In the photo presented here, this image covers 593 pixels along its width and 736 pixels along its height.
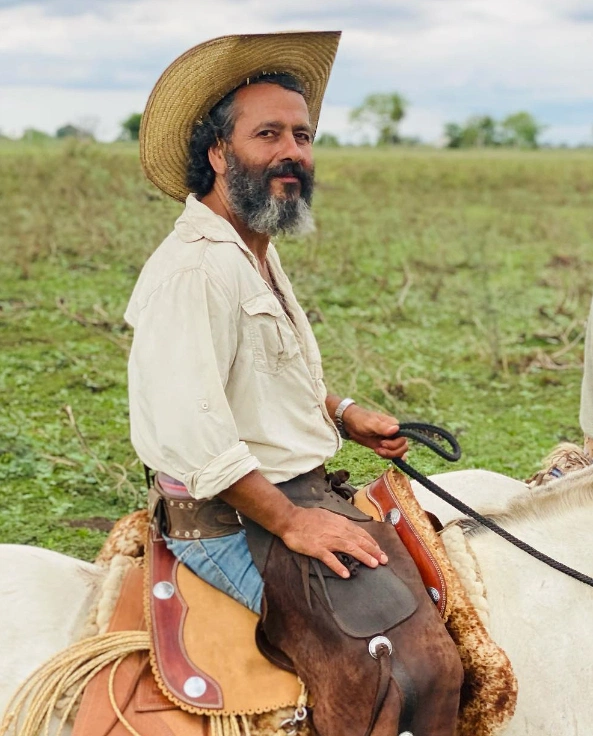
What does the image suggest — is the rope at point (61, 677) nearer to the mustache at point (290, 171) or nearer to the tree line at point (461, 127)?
the mustache at point (290, 171)

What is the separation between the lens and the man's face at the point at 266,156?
259 centimetres

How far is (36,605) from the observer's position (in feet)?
8.30

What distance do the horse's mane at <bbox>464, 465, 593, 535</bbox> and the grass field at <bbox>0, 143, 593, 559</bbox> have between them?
2.03 ft

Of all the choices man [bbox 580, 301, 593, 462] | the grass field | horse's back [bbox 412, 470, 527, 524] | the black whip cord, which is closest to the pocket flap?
the black whip cord

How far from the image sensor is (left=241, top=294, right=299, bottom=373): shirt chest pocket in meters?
2.42

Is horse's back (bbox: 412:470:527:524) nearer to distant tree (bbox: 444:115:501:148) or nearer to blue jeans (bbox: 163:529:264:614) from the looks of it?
blue jeans (bbox: 163:529:264:614)

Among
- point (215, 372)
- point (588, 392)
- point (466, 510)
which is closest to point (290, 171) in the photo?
point (215, 372)

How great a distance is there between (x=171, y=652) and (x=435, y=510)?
1234 millimetres

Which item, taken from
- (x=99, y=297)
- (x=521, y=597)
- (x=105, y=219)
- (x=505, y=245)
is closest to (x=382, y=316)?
(x=99, y=297)

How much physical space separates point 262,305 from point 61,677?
1.12 meters

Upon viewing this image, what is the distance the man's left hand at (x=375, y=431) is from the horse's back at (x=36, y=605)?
3.11 ft

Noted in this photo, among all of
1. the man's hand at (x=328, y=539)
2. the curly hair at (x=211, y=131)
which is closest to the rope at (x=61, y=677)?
the man's hand at (x=328, y=539)

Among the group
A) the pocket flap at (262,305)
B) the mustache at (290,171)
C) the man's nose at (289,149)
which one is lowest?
the pocket flap at (262,305)

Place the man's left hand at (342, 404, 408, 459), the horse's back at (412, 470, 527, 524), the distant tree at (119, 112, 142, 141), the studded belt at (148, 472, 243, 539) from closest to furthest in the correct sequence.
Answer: the studded belt at (148, 472, 243, 539) < the man's left hand at (342, 404, 408, 459) < the horse's back at (412, 470, 527, 524) < the distant tree at (119, 112, 142, 141)
